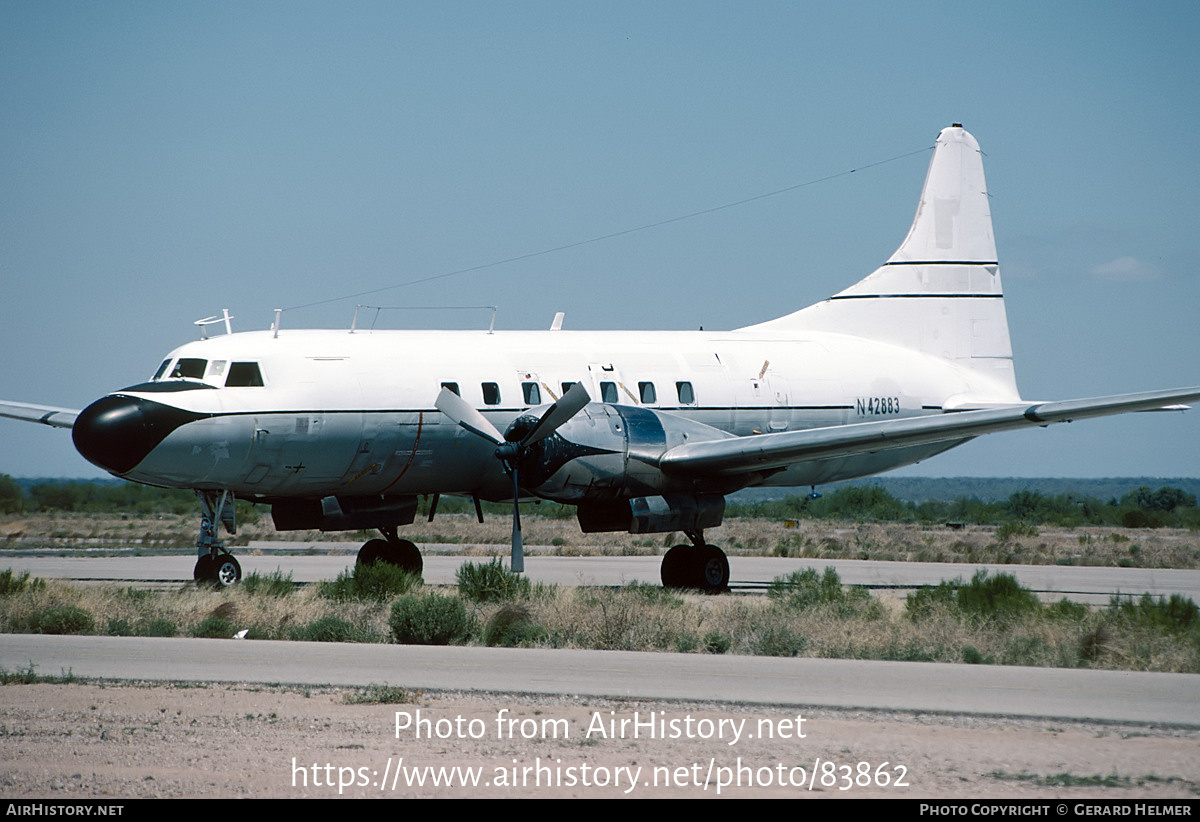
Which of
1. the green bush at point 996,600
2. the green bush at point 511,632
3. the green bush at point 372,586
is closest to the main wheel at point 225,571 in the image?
the green bush at point 372,586

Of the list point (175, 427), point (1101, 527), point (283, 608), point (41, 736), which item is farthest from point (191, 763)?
point (1101, 527)

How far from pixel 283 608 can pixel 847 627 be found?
7454 millimetres

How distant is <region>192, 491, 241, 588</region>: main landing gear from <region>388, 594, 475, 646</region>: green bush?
514cm

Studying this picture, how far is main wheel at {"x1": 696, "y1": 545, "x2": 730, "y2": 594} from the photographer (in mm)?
21750

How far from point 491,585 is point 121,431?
18.3ft

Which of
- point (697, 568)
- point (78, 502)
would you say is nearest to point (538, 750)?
point (697, 568)

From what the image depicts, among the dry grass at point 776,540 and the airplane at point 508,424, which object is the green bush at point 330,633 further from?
the dry grass at point 776,540

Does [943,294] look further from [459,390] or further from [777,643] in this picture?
[777,643]

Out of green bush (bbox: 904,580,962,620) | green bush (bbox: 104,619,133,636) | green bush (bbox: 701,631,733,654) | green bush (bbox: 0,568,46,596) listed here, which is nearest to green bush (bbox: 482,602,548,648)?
green bush (bbox: 701,631,733,654)

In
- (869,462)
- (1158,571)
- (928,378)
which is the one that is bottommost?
(1158,571)

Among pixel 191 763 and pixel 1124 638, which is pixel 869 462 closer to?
pixel 1124 638

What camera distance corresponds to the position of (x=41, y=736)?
999cm

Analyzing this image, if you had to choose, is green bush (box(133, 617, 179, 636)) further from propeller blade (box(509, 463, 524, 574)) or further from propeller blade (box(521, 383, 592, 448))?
propeller blade (box(521, 383, 592, 448))

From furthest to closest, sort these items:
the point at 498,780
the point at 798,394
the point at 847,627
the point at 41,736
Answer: the point at 798,394, the point at 847,627, the point at 41,736, the point at 498,780
